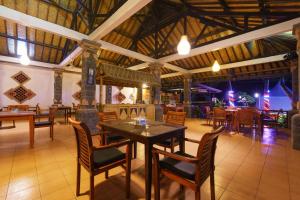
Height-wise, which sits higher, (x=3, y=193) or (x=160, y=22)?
(x=160, y=22)

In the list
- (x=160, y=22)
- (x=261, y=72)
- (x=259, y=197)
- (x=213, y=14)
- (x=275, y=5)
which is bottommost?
(x=259, y=197)

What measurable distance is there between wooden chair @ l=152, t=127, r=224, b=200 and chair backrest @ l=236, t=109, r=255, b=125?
4286 millimetres

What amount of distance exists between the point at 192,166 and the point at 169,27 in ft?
23.0

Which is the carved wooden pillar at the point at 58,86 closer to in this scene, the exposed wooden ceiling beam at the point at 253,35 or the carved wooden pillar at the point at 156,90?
the carved wooden pillar at the point at 156,90

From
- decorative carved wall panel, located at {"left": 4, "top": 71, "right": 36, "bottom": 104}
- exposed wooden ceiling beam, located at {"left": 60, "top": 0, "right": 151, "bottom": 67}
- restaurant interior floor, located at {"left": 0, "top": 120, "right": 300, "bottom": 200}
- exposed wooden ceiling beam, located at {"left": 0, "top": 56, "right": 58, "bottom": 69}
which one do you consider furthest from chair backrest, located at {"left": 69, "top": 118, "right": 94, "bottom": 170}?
decorative carved wall panel, located at {"left": 4, "top": 71, "right": 36, "bottom": 104}

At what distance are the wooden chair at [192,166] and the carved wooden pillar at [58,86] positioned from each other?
973 centimetres

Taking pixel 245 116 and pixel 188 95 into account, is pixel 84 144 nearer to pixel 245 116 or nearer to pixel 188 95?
pixel 245 116

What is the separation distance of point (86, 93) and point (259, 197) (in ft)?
16.1

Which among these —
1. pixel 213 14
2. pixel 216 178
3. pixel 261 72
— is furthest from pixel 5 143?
pixel 261 72

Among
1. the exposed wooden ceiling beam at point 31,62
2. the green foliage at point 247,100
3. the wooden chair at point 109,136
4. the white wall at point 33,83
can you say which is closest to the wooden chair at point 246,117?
the wooden chair at point 109,136

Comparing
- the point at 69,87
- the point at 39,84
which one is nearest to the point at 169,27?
the point at 69,87

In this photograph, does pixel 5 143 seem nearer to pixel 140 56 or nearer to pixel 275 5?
pixel 140 56

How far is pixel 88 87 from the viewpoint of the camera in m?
5.00

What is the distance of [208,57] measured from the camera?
8531mm
